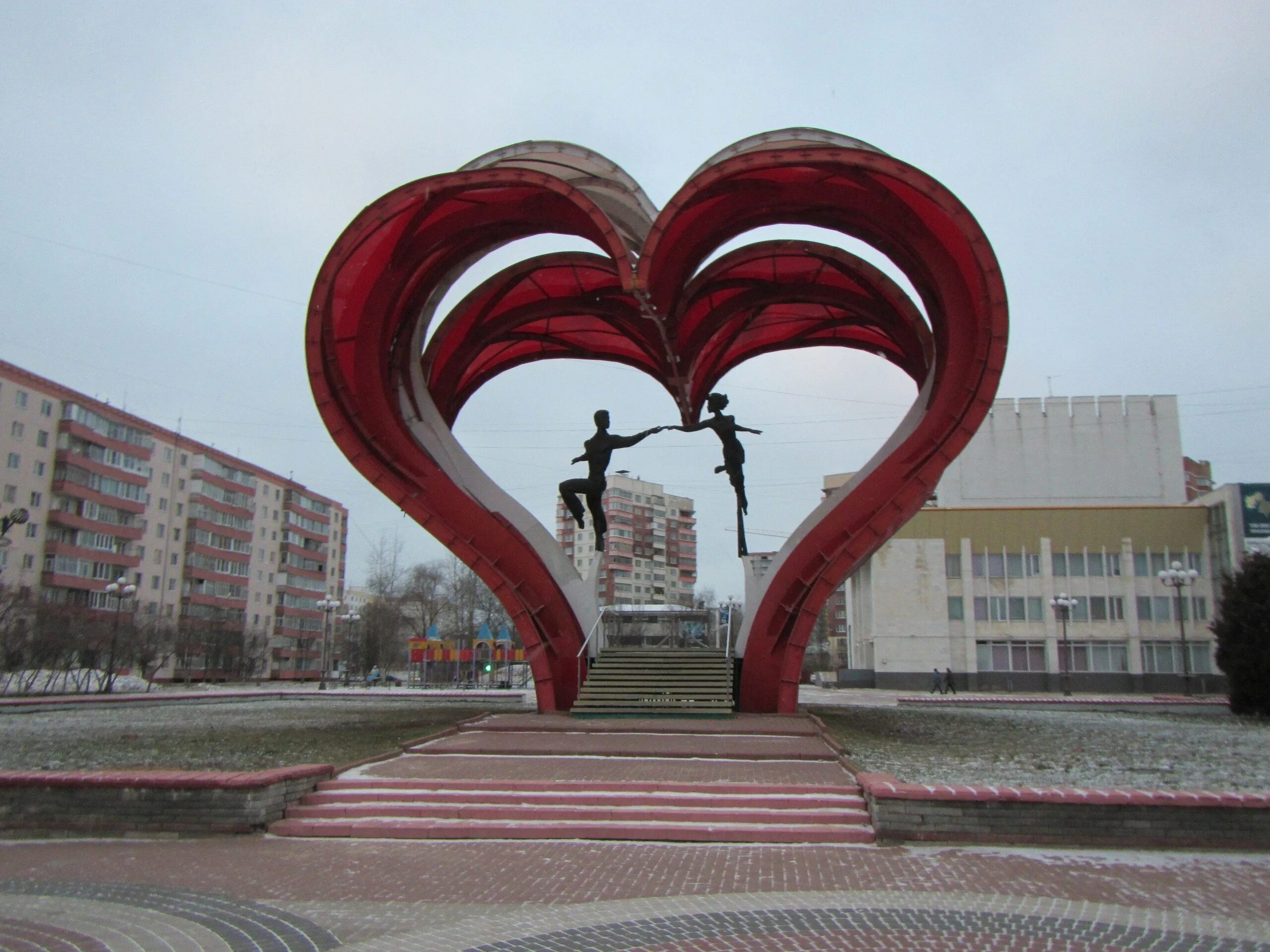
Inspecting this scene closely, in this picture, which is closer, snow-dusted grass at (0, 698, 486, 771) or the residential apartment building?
snow-dusted grass at (0, 698, 486, 771)

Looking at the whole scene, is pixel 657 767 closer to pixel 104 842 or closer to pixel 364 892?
pixel 364 892

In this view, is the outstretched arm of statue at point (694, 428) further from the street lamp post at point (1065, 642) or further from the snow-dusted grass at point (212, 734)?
the street lamp post at point (1065, 642)

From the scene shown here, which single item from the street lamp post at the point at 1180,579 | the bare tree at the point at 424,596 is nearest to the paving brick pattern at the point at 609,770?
the street lamp post at the point at 1180,579

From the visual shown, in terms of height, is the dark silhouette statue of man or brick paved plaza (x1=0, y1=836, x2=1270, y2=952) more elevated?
the dark silhouette statue of man

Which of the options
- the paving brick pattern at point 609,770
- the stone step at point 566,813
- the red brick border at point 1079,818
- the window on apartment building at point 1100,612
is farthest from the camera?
the window on apartment building at point 1100,612

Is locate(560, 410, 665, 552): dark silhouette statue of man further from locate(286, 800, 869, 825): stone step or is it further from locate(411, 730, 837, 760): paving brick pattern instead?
locate(286, 800, 869, 825): stone step

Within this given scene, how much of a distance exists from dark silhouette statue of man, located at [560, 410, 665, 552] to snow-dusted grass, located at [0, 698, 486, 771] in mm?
5093

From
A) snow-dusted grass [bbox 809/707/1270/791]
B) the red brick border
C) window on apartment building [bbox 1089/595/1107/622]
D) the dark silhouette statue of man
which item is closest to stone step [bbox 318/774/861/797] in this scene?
the red brick border

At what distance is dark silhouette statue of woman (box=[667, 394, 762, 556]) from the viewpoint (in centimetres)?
2119

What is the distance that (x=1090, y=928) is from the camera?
658 centimetres

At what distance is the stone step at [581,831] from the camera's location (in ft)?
30.7

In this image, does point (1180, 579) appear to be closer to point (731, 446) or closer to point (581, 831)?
point (731, 446)

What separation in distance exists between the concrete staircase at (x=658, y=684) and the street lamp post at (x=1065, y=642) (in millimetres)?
24817

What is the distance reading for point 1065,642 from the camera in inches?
1558
